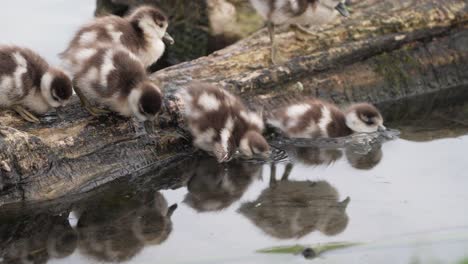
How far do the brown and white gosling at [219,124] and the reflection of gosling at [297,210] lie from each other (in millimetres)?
263

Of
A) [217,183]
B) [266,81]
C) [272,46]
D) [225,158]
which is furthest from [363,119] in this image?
[217,183]

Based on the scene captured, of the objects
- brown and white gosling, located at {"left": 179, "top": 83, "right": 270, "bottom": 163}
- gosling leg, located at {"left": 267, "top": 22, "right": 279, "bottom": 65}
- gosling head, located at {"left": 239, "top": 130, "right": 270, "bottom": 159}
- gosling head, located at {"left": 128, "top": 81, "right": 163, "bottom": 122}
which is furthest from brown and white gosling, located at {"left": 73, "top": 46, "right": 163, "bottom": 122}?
gosling leg, located at {"left": 267, "top": 22, "right": 279, "bottom": 65}

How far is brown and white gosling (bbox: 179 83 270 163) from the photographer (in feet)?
13.8

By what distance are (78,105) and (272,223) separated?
116cm

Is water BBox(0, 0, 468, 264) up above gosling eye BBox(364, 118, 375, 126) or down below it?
above

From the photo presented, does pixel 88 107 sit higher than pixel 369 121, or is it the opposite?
pixel 88 107

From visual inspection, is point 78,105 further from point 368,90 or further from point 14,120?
point 368,90

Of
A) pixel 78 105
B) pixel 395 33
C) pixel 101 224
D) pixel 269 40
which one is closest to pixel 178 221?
pixel 101 224

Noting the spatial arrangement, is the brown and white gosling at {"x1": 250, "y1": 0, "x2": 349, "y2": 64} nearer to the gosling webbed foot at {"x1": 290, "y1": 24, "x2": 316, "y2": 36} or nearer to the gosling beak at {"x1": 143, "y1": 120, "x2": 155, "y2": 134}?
the gosling webbed foot at {"x1": 290, "y1": 24, "x2": 316, "y2": 36}

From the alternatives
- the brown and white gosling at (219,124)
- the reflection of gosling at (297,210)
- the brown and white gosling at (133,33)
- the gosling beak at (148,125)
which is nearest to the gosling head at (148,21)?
the brown and white gosling at (133,33)

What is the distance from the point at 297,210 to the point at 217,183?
1.64 feet

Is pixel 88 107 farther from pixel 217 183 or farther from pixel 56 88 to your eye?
pixel 217 183

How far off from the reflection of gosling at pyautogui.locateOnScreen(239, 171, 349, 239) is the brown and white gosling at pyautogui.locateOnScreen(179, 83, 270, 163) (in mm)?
263

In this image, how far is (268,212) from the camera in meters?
3.69
